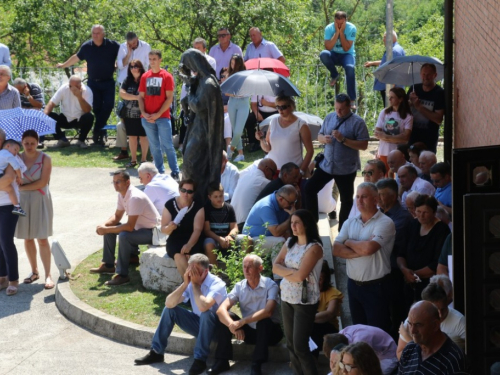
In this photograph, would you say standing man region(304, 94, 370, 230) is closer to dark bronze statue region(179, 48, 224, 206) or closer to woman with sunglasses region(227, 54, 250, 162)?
dark bronze statue region(179, 48, 224, 206)

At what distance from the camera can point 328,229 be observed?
42.2ft

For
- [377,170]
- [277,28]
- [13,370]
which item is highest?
[277,28]

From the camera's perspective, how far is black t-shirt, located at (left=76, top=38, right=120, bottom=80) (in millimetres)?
19016

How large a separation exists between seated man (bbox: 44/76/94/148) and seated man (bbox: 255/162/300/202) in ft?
27.5

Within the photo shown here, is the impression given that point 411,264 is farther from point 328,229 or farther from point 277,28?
point 277,28

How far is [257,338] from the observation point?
9.58 m

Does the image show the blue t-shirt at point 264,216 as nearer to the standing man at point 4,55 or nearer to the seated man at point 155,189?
the seated man at point 155,189

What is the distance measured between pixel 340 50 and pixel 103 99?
4.91 meters

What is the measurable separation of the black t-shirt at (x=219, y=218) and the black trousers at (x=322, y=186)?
4.25ft

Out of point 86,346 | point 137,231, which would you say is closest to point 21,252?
point 137,231

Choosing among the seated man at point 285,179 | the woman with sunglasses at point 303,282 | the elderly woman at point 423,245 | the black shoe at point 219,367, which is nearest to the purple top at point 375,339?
the woman with sunglasses at point 303,282

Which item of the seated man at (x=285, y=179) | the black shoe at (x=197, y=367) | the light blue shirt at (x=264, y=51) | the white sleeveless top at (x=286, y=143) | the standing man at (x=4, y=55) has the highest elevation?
the standing man at (x=4, y=55)

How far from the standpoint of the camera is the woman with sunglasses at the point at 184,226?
36.3 feet

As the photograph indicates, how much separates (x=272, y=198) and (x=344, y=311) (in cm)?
156
